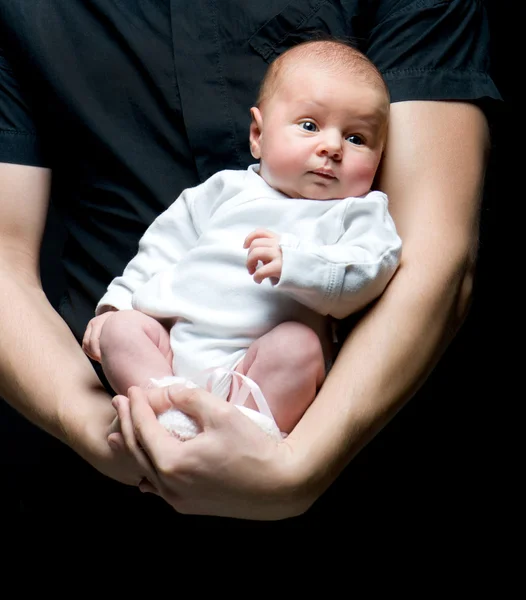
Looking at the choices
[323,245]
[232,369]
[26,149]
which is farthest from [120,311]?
[26,149]

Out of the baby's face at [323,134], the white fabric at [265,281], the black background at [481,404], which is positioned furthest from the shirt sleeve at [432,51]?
the black background at [481,404]

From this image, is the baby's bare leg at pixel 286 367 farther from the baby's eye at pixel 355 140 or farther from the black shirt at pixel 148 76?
the black shirt at pixel 148 76

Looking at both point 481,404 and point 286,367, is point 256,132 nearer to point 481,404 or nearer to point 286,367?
point 286,367

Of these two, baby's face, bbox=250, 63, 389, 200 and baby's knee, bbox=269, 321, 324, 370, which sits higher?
baby's face, bbox=250, 63, 389, 200

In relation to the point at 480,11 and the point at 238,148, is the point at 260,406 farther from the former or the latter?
the point at 480,11

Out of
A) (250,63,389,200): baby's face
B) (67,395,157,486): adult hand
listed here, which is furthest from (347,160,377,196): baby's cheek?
(67,395,157,486): adult hand

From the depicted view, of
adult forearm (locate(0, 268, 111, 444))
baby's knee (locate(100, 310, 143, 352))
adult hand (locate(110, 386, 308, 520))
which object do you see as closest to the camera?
adult hand (locate(110, 386, 308, 520))

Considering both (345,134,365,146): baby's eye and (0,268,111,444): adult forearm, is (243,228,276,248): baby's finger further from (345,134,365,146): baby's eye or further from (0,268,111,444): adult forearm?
(0,268,111,444): adult forearm

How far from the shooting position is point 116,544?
1.55 m

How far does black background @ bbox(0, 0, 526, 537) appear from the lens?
5.60 ft

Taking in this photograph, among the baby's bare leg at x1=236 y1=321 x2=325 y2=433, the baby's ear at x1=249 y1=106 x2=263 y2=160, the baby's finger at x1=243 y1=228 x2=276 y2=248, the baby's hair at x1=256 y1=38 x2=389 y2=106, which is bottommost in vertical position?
the baby's bare leg at x1=236 y1=321 x2=325 y2=433

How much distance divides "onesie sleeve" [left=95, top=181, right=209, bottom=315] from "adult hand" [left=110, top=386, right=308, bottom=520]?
247 mm

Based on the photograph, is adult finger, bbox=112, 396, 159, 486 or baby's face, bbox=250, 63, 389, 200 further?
baby's face, bbox=250, 63, 389, 200

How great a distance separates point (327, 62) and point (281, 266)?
32 cm
